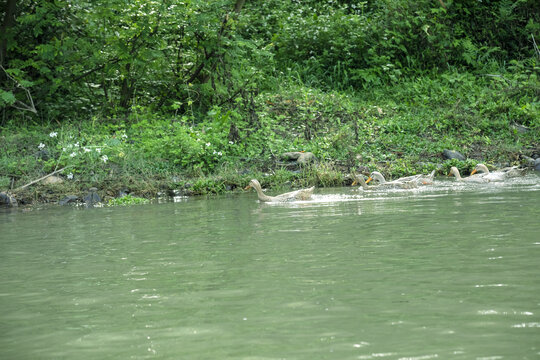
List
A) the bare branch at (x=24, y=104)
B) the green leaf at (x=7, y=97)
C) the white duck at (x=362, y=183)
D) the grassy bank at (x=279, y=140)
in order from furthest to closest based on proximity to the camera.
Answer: the bare branch at (x=24, y=104), the green leaf at (x=7, y=97), the grassy bank at (x=279, y=140), the white duck at (x=362, y=183)

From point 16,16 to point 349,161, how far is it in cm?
1028

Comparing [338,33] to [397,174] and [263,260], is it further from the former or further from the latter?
[263,260]

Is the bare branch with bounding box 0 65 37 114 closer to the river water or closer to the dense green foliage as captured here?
the dense green foliage

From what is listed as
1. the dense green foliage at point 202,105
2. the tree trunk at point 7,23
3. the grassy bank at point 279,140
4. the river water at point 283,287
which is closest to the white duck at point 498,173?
the grassy bank at point 279,140

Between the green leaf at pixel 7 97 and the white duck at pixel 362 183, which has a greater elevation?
the green leaf at pixel 7 97

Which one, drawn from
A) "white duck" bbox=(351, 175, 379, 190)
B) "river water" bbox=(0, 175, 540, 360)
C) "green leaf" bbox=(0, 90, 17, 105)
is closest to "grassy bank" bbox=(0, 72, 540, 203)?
"white duck" bbox=(351, 175, 379, 190)

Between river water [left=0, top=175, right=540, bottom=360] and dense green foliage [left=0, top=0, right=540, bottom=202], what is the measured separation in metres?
6.71

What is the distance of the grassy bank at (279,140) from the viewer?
16.5m

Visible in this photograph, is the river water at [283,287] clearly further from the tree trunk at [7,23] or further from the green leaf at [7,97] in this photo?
the tree trunk at [7,23]

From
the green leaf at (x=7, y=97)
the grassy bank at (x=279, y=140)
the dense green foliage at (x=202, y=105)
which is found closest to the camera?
the grassy bank at (x=279, y=140)

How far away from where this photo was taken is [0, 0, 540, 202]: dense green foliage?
17375mm

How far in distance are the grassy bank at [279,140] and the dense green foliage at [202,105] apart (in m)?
0.05

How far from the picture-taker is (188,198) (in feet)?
51.4

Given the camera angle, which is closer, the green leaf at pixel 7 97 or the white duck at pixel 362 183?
the white duck at pixel 362 183
